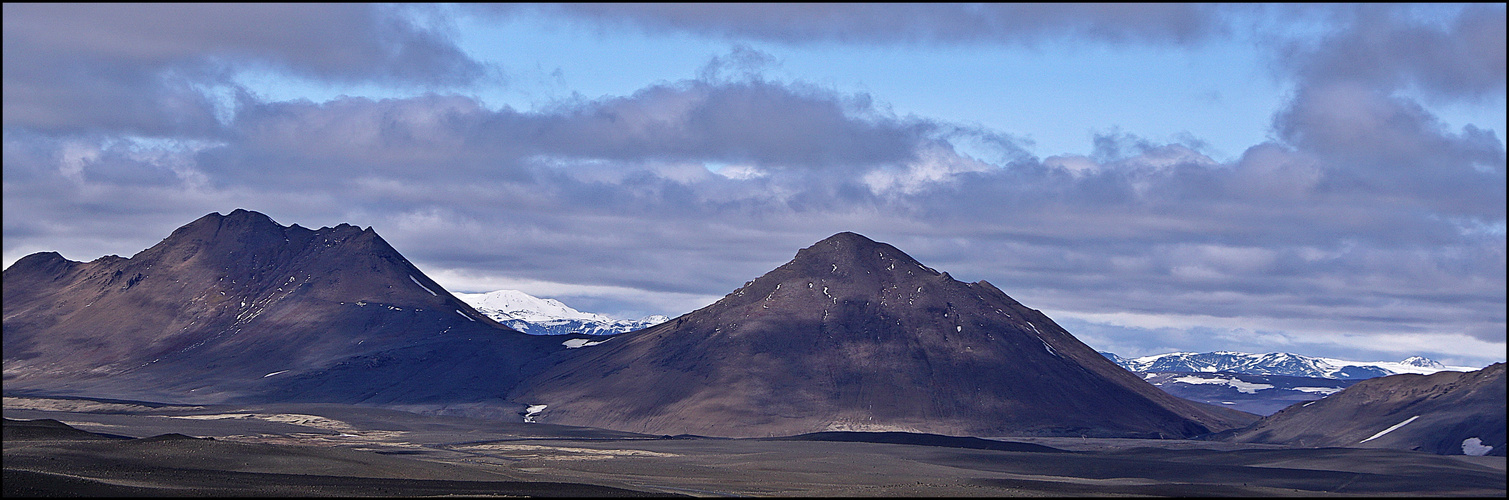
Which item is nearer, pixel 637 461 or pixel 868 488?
pixel 868 488

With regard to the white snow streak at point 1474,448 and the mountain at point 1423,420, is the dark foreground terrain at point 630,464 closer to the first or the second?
the white snow streak at point 1474,448

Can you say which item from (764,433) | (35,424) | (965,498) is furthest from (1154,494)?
(764,433)

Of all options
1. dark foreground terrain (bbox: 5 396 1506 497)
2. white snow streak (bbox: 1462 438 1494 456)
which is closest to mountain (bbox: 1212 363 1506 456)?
white snow streak (bbox: 1462 438 1494 456)

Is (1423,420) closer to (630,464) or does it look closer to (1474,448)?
(1474,448)

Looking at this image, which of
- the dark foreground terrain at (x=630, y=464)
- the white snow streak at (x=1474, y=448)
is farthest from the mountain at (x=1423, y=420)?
the dark foreground terrain at (x=630, y=464)

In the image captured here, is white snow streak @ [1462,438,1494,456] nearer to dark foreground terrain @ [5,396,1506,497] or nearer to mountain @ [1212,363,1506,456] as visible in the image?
mountain @ [1212,363,1506,456]

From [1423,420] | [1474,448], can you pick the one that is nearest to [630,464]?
[1474,448]

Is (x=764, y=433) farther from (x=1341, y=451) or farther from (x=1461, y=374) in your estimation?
(x=1461, y=374)
